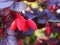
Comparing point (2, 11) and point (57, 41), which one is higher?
point (2, 11)

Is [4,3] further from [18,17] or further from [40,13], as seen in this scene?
[40,13]

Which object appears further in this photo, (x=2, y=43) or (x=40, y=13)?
(x=40, y=13)

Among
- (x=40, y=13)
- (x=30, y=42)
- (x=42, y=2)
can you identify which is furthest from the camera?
(x=30, y=42)

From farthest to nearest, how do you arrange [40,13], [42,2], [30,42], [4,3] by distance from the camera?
[30,42]
[42,2]
[40,13]
[4,3]

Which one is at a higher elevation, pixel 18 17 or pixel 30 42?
pixel 18 17

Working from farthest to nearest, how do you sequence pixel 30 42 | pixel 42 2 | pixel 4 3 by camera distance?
pixel 30 42
pixel 42 2
pixel 4 3

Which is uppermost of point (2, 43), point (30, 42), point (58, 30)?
point (2, 43)

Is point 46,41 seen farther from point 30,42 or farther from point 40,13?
point 40,13

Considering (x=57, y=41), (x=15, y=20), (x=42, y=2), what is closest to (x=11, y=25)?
(x=15, y=20)

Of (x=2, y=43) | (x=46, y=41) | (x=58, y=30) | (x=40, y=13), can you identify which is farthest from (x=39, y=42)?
(x=2, y=43)
